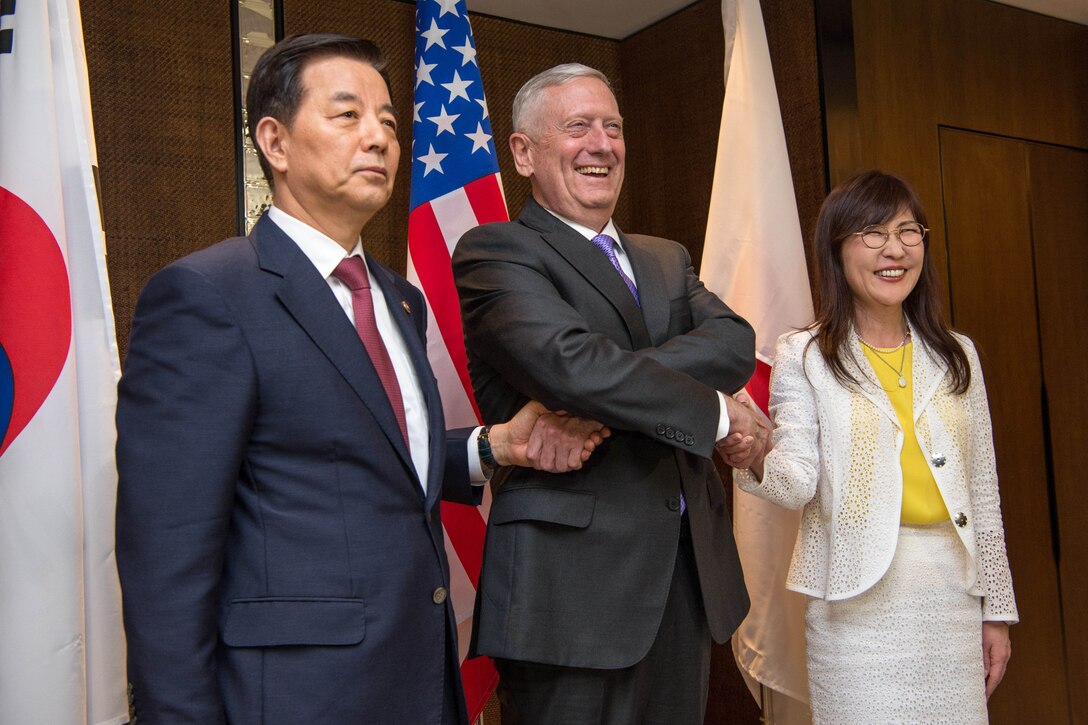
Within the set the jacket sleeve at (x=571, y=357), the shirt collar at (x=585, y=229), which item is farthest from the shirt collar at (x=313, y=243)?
the shirt collar at (x=585, y=229)

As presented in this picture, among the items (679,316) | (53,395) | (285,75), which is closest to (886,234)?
(679,316)

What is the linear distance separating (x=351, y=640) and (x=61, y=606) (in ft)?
2.36

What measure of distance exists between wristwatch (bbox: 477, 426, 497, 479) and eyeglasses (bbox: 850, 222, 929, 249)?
1.04 metres

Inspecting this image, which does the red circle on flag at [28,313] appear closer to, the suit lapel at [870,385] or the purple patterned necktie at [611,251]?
the purple patterned necktie at [611,251]

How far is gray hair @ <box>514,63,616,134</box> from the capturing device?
Result: 2.04m

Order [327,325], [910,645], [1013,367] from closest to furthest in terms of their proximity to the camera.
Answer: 1. [327,325]
2. [910,645]
3. [1013,367]

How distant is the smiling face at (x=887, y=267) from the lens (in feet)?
7.57

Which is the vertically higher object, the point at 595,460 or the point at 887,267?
the point at 887,267

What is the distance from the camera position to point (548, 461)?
1746mm

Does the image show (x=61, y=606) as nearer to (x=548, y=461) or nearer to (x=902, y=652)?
(x=548, y=461)

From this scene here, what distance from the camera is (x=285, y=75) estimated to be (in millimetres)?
1552

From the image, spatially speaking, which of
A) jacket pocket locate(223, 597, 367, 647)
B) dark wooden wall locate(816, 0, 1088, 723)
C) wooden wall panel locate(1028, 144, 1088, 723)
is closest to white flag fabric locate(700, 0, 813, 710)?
dark wooden wall locate(816, 0, 1088, 723)

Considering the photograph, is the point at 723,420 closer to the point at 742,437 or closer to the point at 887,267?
the point at 742,437

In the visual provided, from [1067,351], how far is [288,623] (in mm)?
3467
